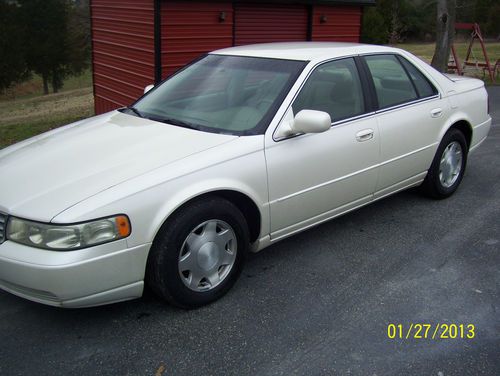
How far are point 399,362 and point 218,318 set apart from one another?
1071mm

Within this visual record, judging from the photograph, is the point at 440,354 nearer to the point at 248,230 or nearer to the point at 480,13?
the point at 248,230

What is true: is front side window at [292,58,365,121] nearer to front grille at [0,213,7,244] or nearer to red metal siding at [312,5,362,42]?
front grille at [0,213,7,244]

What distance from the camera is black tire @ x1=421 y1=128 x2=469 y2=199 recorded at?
5.10m

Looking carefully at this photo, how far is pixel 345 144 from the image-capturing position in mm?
4051

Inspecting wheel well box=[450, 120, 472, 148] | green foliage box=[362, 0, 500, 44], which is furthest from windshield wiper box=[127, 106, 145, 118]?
green foliage box=[362, 0, 500, 44]

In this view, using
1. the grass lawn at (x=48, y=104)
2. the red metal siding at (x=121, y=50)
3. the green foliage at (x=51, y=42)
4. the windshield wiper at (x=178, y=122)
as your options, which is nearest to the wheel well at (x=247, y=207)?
the windshield wiper at (x=178, y=122)

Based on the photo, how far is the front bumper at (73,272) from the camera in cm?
283

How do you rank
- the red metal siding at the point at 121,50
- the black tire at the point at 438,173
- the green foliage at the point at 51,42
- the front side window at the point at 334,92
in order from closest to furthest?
the front side window at the point at 334,92
the black tire at the point at 438,173
the red metal siding at the point at 121,50
the green foliage at the point at 51,42

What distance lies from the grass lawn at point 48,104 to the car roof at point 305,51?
217 inches

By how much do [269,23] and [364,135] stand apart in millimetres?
6150

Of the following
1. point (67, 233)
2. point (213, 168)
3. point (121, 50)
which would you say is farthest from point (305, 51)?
point (121, 50)

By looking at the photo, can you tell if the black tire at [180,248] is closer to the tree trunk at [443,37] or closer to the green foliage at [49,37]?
the tree trunk at [443,37]

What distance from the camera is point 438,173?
5180 millimetres

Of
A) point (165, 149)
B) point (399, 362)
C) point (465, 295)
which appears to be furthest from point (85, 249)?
point (465, 295)
